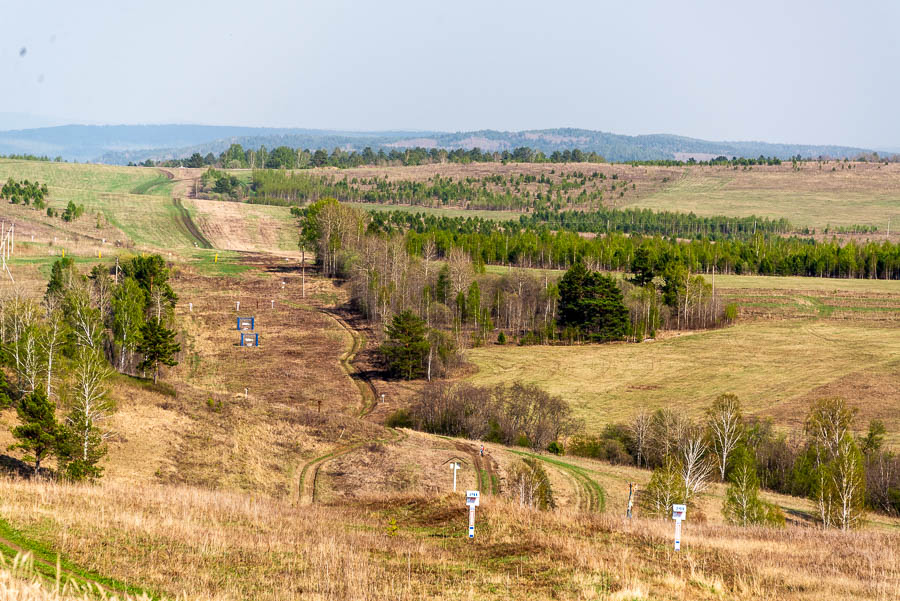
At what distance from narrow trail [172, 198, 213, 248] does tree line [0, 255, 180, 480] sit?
5943 cm

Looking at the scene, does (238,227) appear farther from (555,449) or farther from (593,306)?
(555,449)

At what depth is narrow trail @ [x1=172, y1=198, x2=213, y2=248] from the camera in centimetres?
16588

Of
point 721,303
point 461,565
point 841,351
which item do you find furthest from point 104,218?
point 461,565

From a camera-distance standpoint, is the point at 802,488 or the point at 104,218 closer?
the point at 802,488

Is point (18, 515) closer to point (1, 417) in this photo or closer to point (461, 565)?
point (461, 565)

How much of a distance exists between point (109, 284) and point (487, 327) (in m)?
48.2

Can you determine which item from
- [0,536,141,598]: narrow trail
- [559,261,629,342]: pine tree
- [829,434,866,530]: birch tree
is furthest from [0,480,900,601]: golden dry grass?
[559,261,629,342]: pine tree

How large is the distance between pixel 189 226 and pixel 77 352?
414ft

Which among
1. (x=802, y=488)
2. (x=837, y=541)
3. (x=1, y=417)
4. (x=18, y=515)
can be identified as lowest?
(x=802, y=488)

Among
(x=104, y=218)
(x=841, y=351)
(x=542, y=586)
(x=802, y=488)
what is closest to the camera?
(x=542, y=586)

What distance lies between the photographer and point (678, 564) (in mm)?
21719

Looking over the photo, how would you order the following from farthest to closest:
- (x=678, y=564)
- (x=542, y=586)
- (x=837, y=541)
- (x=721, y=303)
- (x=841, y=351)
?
(x=721, y=303) → (x=841, y=351) → (x=837, y=541) → (x=678, y=564) → (x=542, y=586)

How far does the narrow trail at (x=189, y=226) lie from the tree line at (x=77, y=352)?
5943 cm

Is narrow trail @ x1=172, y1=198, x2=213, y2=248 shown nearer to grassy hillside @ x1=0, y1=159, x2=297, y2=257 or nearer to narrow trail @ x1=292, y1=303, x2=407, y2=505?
grassy hillside @ x1=0, y1=159, x2=297, y2=257
